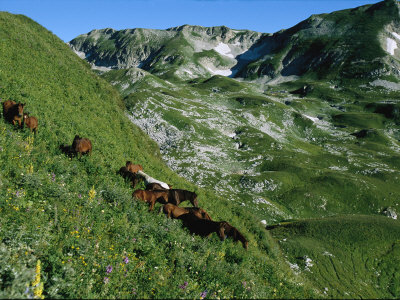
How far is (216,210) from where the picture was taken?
21172 millimetres

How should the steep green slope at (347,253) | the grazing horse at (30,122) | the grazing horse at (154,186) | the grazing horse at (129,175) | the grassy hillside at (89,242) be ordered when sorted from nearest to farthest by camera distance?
the grassy hillside at (89,242)
the grazing horse at (30,122)
the grazing horse at (154,186)
the grazing horse at (129,175)
the steep green slope at (347,253)

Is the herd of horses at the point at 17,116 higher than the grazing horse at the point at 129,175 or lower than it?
higher

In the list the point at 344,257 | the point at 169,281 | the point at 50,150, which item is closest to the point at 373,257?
the point at 344,257

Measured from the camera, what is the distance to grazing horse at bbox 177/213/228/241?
12.7 meters

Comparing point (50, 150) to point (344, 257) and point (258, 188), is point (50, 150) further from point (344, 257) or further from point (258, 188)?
point (258, 188)

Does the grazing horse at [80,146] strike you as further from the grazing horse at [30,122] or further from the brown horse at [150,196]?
the brown horse at [150,196]

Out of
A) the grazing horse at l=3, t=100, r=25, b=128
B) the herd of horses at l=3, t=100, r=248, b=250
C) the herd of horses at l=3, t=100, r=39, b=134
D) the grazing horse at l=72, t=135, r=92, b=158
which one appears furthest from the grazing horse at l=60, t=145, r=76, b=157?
the grazing horse at l=3, t=100, r=25, b=128

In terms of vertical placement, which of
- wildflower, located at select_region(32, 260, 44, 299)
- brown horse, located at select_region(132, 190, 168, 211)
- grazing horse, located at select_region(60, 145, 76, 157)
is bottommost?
wildflower, located at select_region(32, 260, 44, 299)

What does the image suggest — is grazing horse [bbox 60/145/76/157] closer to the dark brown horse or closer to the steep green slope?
the dark brown horse

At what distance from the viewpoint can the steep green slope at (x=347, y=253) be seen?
23.6 m

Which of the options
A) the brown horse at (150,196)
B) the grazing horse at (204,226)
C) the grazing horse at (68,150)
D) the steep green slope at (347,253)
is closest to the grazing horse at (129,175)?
the brown horse at (150,196)

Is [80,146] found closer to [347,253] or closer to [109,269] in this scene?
[109,269]

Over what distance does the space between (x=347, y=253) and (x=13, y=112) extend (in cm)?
3565

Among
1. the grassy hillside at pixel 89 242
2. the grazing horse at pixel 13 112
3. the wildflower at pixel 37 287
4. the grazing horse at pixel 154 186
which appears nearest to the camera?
the wildflower at pixel 37 287
